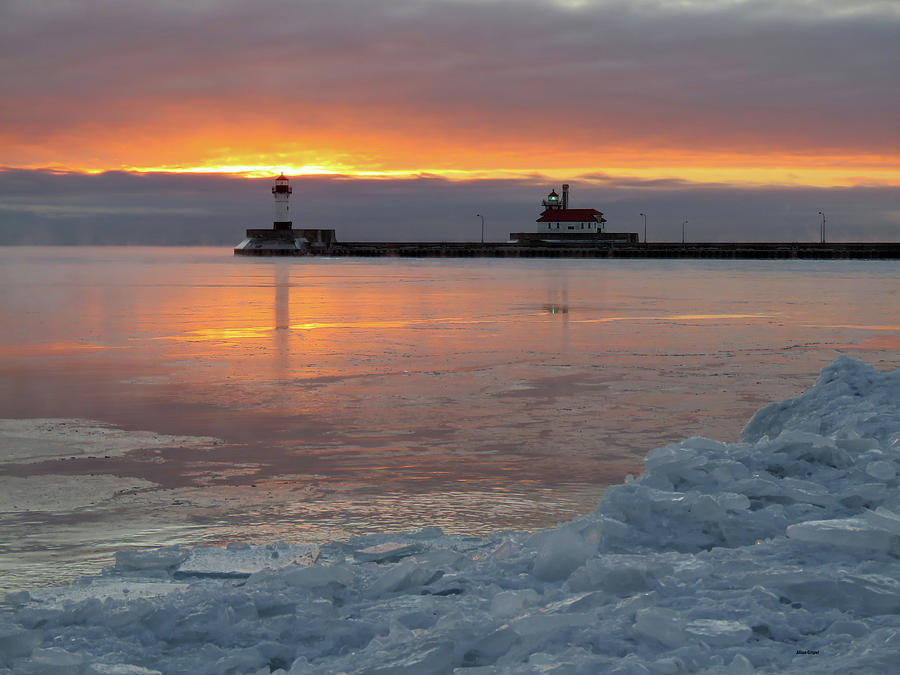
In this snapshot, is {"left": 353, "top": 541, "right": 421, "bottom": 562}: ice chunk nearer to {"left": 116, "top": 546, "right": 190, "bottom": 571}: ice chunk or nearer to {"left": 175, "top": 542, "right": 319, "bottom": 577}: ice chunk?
{"left": 175, "top": 542, "right": 319, "bottom": 577}: ice chunk

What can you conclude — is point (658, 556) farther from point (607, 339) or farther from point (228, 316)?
point (228, 316)

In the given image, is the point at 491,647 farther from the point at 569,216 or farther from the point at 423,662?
the point at 569,216

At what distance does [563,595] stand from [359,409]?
569cm

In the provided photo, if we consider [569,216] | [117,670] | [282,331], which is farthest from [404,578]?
[569,216]

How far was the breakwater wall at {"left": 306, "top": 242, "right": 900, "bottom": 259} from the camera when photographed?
9962cm

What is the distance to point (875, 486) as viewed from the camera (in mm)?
5176

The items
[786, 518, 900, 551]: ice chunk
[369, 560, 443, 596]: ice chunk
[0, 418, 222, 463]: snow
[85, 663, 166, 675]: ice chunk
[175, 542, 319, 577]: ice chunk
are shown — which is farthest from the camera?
[0, 418, 222, 463]: snow

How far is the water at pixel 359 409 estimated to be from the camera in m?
5.96

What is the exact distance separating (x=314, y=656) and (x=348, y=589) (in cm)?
62

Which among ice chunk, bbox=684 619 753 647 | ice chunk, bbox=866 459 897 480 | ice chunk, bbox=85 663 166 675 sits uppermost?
ice chunk, bbox=866 459 897 480

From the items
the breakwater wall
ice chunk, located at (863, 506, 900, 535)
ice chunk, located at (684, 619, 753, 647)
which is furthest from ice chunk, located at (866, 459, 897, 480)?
the breakwater wall

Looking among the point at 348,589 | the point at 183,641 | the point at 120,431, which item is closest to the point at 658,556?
the point at 348,589

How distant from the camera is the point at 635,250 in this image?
102438 mm

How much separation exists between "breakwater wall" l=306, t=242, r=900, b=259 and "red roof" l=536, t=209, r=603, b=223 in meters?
3.23
